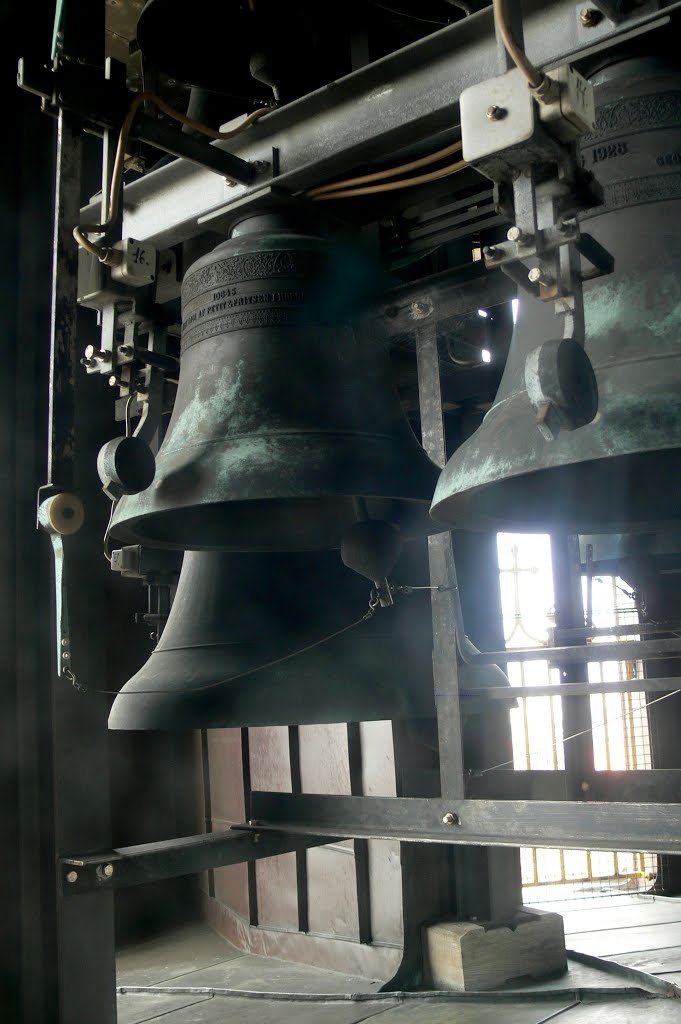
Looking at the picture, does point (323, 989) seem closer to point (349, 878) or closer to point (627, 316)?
point (349, 878)

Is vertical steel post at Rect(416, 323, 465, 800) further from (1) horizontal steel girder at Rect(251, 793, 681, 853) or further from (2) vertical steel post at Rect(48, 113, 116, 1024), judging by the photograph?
(2) vertical steel post at Rect(48, 113, 116, 1024)

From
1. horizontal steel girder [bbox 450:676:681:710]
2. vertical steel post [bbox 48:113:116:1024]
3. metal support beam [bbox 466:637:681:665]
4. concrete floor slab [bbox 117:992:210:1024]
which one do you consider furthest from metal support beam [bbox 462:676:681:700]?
concrete floor slab [bbox 117:992:210:1024]

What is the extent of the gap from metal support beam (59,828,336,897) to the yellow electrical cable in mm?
1347

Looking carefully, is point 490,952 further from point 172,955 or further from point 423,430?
point 423,430

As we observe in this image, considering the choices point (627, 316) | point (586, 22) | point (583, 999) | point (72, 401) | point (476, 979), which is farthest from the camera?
point (476, 979)

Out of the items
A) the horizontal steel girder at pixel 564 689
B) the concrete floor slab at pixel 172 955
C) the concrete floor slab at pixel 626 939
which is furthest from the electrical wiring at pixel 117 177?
the concrete floor slab at pixel 626 939

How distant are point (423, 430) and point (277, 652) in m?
0.58

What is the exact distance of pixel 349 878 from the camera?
16.2 ft

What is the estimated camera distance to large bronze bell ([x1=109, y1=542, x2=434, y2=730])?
7.63 ft

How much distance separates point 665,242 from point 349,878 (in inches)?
153

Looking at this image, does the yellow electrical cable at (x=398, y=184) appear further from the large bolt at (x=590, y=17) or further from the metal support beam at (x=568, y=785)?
the metal support beam at (x=568, y=785)

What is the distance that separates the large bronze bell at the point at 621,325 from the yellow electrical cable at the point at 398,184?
1.18ft

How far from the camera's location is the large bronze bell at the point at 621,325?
1.50 metres

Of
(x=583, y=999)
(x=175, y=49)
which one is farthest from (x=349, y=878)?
(x=175, y=49)
